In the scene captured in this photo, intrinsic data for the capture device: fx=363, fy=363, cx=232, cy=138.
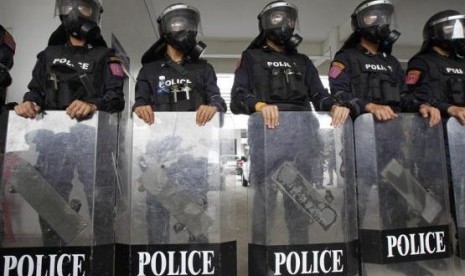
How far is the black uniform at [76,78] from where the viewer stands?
217cm

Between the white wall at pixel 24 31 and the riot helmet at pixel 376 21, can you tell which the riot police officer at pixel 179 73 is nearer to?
the riot helmet at pixel 376 21

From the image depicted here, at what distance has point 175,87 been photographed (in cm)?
231

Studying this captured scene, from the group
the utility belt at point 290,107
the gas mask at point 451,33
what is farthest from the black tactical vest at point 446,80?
the utility belt at point 290,107

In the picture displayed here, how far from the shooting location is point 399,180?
1.86m

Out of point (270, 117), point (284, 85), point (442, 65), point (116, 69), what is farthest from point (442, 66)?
point (116, 69)

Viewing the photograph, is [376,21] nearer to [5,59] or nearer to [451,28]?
[451,28]

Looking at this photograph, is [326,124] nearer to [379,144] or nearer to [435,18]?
[379,144]

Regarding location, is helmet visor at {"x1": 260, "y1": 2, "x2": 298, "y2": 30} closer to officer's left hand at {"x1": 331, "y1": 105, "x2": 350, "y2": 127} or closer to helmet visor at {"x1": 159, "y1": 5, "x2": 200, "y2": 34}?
helmet visor at {"x1": 159, "y1": 5, "x2": 200, "y2": 34}

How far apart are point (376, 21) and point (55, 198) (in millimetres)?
2237

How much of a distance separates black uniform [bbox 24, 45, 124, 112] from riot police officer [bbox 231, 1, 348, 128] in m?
0.75

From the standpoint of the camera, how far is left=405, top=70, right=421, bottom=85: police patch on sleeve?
8.45ft

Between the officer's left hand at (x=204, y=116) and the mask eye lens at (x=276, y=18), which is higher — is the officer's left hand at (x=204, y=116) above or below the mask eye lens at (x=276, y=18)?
below

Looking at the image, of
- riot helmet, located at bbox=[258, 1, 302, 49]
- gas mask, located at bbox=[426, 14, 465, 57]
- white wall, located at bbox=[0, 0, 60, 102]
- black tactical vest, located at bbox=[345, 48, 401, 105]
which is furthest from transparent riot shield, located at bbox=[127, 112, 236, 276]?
white wall, located at bbox=[0, 0, 60, 102]

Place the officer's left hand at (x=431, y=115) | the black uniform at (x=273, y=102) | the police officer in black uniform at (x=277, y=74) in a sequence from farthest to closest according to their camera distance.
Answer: the police officer in black uniform at (x=277, y=74) → the officer's left hand at (x=431, y=115) → the black uniform at (x=273, y=102)
